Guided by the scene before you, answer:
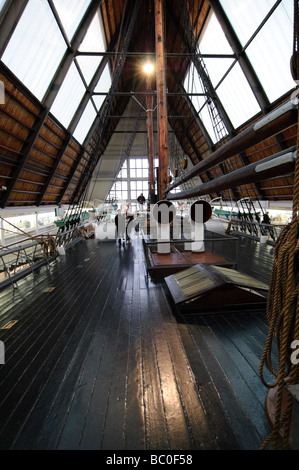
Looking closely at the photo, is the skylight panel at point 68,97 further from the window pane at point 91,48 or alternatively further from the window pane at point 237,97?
the window pane at point 237,97

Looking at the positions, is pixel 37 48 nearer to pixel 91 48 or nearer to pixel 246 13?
pixel 91 48

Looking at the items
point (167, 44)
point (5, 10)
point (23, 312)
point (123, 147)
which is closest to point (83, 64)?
point (5, 10)

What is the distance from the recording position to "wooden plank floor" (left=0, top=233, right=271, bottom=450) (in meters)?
1.12

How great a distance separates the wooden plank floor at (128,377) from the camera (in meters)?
1.12

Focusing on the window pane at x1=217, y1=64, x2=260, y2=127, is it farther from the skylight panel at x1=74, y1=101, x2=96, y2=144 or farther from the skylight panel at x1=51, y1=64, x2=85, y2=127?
the skylight panel at x1=74, y1=101, x2=96, y2=144

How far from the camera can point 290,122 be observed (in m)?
0.83

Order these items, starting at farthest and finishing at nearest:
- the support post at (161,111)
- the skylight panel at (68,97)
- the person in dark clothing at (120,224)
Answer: the skylight panel at (68,97) < the person in dark clothing at (120,224) < the support post at (161,111)

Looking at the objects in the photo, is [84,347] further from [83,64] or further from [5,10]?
[83,64]

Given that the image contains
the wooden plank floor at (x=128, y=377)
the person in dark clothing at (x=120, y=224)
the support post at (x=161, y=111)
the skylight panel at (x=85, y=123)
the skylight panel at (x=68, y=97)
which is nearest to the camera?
the wooden plank floor at (x=128, y=377)

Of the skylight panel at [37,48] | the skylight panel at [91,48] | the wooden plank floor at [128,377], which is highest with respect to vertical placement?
the skylight panel at [91,48]

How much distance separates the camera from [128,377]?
1505 mm

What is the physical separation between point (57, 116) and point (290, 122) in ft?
31.3

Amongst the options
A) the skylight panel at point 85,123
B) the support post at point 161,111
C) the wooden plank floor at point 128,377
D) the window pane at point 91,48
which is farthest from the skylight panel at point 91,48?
the wooden plank floor at point 128,377

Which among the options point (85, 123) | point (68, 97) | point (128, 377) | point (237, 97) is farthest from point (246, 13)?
point (128, 377)
